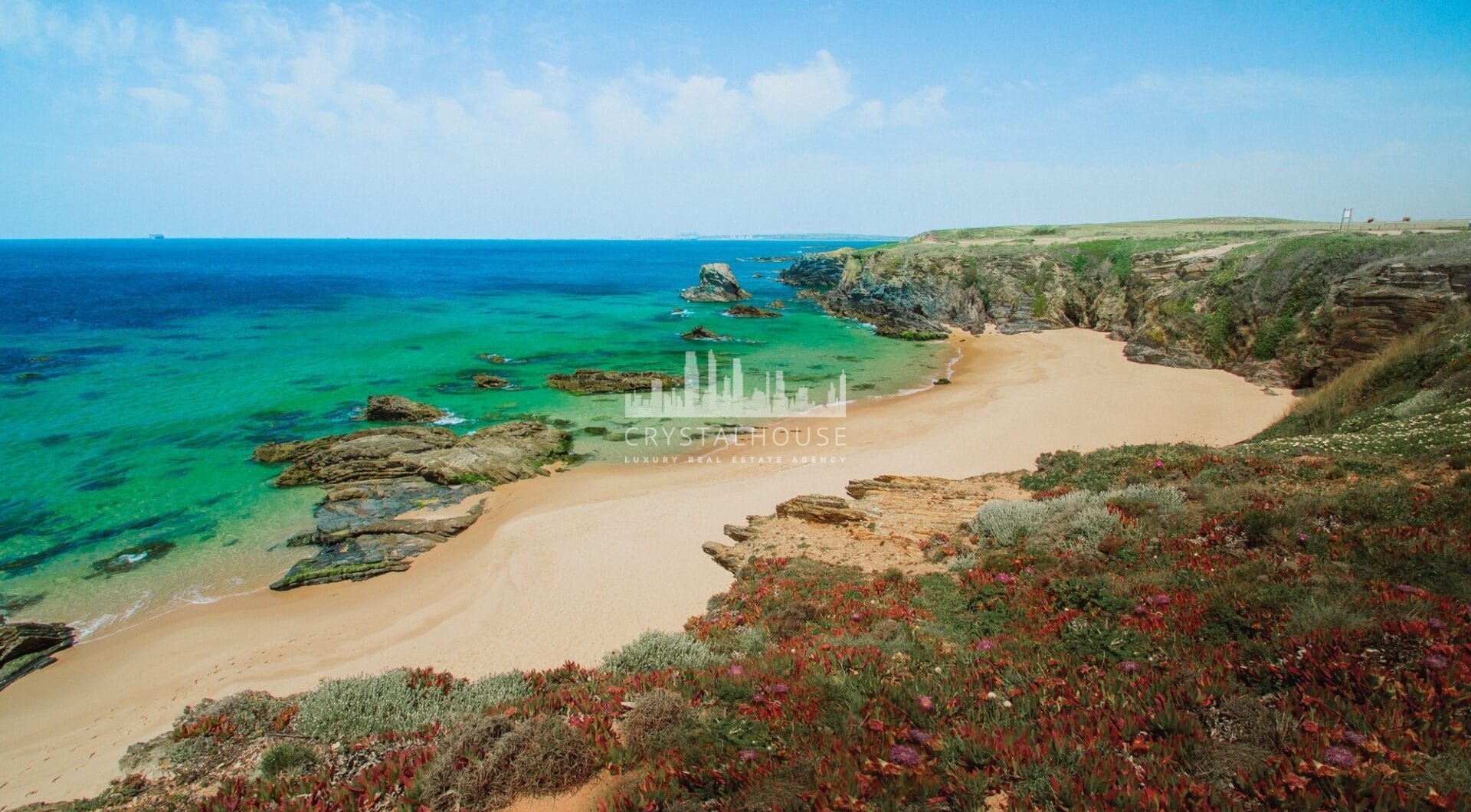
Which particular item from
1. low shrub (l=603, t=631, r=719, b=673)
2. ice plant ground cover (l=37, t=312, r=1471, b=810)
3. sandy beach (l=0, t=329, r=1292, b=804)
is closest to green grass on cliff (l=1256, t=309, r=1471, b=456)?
ice plant ground cover (l=37, t=312, r=1471, b=810)

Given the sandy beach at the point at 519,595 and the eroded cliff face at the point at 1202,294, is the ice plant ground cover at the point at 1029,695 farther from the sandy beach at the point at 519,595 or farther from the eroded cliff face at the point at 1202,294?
the eroded cliff face at the point at 1202,294

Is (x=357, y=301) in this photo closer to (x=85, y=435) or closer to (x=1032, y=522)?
(x=85, y=435)

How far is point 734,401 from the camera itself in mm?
31188

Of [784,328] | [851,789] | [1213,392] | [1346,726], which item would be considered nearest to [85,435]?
[851,789]

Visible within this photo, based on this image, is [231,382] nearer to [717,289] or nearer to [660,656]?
[660,656]

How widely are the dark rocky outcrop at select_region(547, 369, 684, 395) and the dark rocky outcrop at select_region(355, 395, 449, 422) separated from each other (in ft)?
23.7

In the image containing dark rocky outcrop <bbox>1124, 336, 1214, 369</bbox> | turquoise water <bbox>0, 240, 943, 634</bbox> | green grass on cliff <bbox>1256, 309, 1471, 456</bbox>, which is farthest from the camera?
dark rocky outcrop <bbox>1124, 336, 1214, 369</bbox>

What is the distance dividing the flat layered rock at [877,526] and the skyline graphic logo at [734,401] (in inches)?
509

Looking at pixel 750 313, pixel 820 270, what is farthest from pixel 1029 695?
pixel 820 270

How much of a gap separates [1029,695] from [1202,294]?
3871cm

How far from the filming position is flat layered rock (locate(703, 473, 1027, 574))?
1148cm

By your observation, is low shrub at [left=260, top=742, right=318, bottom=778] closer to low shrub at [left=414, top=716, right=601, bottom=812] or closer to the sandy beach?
low shrub at [left=414, top=716, right=601, bottom=812]

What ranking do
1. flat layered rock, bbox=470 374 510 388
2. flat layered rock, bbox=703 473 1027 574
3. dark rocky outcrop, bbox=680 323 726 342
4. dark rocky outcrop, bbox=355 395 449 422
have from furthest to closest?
1. dark rocky outcrop, bbox=680 323 726 342
2. flat layered rock, bbox=470 374 510 388
3. dark rocky outcrop, bbox=355 395 449 422
4. flat layered rock, bbox=703 473 1027 574

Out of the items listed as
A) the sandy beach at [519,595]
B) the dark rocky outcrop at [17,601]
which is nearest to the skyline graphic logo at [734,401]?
the sandy beach at [519,595]
